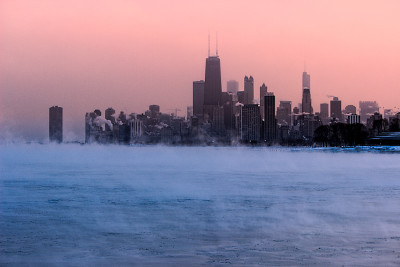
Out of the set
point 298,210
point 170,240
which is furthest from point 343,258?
point 298,210

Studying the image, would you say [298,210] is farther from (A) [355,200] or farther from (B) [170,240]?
(B) [170,240]

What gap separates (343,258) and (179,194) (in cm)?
2190

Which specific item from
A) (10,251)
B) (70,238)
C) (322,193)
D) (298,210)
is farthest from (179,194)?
(10,251)

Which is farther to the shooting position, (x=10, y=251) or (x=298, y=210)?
(x=298, y=210)

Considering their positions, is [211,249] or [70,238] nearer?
[211,249]

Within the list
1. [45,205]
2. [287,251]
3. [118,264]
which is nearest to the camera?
[118,264]

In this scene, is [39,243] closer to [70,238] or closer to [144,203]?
[70,238]

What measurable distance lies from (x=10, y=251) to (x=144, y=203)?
14.6 metres

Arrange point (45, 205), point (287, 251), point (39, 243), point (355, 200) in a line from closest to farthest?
point (287, 251) → point (39, 243) → point (45, 205) → point (355, 200)

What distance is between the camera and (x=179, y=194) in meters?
39.6

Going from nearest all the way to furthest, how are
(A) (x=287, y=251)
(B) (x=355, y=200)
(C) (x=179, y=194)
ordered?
(A) (x=287, y=251), (B) (x=355, y=200), (C) (x=179, y=194)

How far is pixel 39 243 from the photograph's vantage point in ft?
68.8

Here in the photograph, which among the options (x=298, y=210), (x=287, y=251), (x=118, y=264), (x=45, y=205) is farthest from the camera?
(x=45, y=205)

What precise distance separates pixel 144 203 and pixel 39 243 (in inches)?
517
